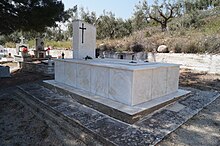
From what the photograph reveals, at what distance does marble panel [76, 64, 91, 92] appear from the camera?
488cm

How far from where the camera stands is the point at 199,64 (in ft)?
30.0

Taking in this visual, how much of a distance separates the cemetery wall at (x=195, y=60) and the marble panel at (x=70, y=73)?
6401 millimetres

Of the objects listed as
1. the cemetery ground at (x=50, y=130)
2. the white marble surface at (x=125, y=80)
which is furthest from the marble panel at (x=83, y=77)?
the cemetery ground at (x=50, y=130)

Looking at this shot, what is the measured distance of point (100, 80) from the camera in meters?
4.50

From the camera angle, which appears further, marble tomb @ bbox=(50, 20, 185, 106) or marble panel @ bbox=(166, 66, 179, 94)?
marble panel @ bbox=(166, 66, 179, 94)

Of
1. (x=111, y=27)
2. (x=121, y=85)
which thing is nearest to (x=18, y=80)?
(x=121, y=85)

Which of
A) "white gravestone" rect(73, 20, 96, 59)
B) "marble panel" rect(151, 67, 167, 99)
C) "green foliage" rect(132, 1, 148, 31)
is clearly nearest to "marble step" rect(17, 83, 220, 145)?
"marble panel" rect(151, 67, 167, 99)

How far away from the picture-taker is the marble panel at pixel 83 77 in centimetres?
488

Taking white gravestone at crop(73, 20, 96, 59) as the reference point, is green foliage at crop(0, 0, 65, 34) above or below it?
above

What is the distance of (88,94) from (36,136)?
5.51 feet

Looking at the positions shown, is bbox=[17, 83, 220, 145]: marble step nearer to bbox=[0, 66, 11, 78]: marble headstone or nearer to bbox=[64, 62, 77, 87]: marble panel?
bbox=[64, 62, 77, 87]: marble panel

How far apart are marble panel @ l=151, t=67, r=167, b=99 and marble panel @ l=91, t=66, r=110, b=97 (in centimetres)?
113

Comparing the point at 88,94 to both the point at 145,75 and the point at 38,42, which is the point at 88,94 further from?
the point at 38,42

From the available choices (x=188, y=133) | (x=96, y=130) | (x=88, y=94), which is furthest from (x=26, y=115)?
(x=188, y=133)
